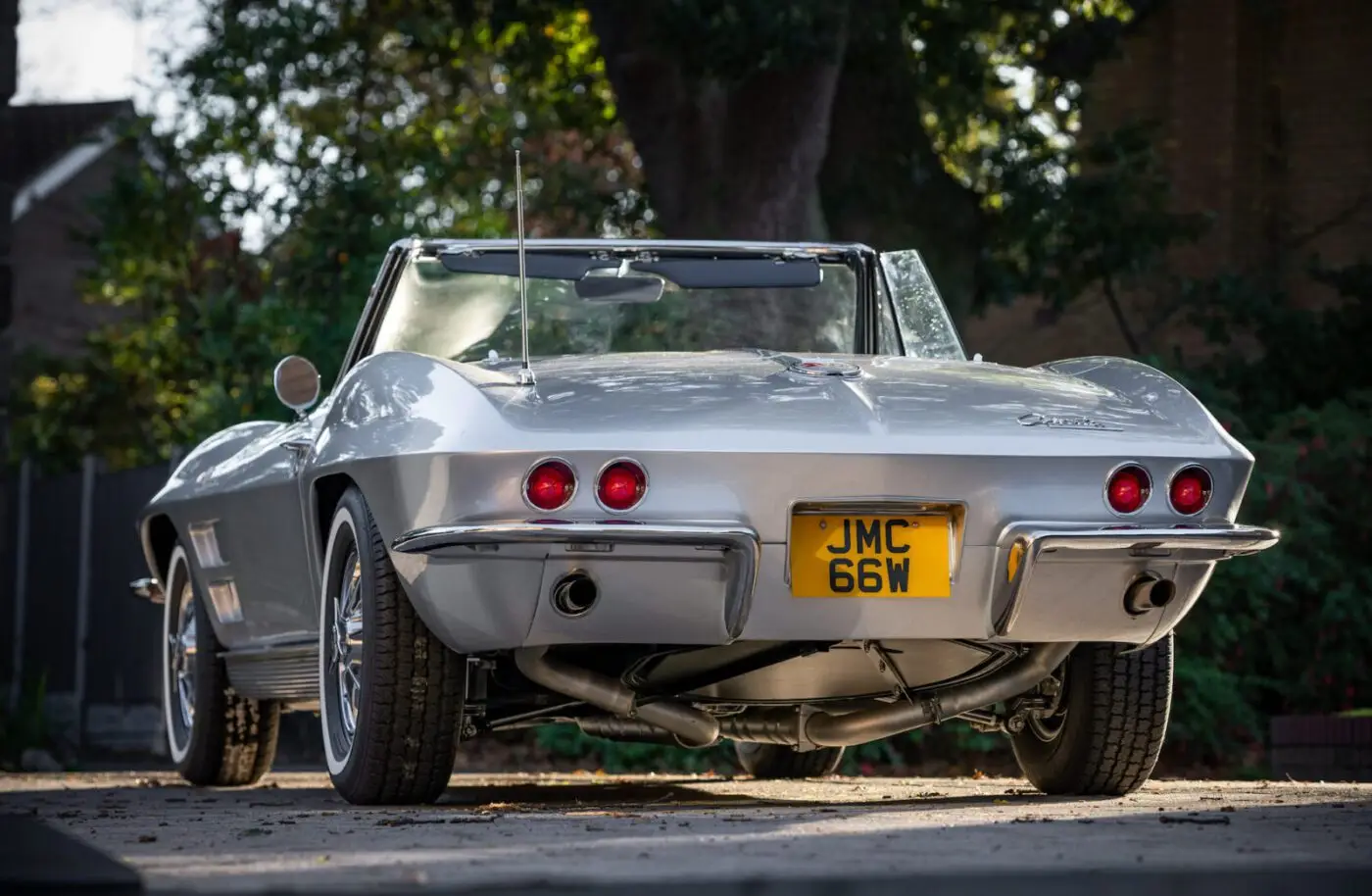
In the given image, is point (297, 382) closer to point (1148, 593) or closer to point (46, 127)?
point (1148, 593)

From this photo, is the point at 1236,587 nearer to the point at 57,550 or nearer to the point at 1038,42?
the point at 1038,42

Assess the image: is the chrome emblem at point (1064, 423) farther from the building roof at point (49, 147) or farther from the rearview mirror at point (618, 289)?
the building roof at point (49, 147)

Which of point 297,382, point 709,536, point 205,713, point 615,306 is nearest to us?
point 709,536

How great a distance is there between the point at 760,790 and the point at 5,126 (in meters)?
3.25

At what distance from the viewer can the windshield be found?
6.88 m

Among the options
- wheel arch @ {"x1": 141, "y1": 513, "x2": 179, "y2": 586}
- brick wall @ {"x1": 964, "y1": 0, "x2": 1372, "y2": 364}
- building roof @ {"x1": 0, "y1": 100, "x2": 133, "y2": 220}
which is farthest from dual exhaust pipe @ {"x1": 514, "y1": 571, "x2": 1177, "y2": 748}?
building roof @ {"x1": 0, "y1": 100, "x2": 133, "y2": 220}

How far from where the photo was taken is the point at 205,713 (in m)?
7.93

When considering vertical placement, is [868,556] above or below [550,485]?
below

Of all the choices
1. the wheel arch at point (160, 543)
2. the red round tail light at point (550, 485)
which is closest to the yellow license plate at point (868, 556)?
the red round tail light at point (550, 485)

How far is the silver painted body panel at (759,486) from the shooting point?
5.28m

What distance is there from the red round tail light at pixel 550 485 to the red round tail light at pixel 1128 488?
1275 millimetres

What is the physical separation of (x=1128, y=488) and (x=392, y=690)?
1.83 metres

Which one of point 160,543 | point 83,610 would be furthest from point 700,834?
point 83,610

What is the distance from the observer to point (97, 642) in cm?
1375
